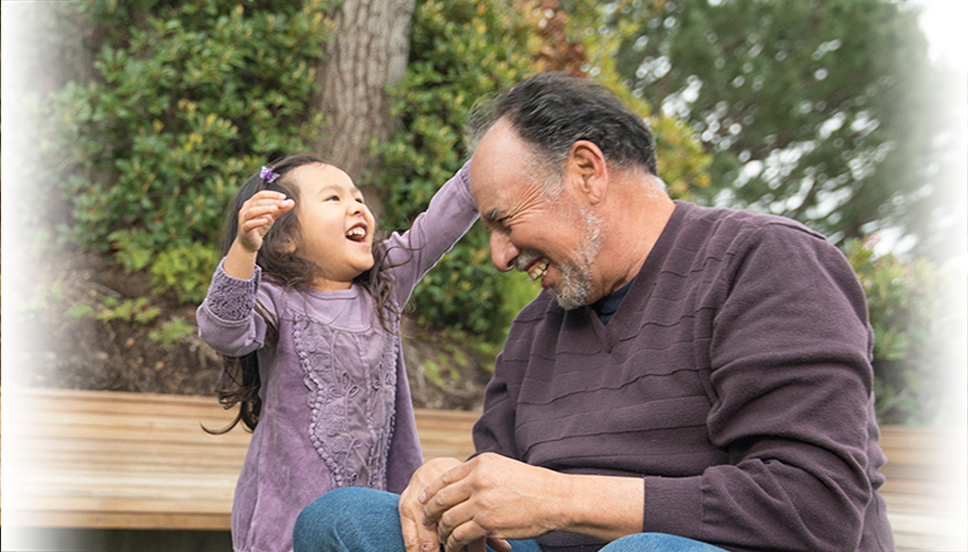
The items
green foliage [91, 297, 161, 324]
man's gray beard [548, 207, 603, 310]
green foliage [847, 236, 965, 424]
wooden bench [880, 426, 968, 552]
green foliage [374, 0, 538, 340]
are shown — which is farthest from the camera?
green foliage [847, 236, 965, 424]

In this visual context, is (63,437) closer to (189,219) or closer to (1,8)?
(189,219)

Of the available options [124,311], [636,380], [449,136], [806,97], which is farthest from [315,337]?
[806,97]

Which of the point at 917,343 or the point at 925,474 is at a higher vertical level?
the point at 917,343

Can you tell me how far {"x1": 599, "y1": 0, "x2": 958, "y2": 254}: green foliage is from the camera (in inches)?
340

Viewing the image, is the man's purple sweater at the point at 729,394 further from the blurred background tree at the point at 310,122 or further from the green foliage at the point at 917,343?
the green foliage at the point at 917,343

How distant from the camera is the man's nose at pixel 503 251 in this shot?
166 centimetres

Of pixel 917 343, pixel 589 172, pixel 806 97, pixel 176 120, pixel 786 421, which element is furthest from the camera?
pixel 806 97

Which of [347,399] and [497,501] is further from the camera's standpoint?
[347,399]

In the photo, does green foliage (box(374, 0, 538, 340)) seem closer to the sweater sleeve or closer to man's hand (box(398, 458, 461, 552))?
man's hand (box(398, 458, 461, 552))

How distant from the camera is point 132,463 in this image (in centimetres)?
247

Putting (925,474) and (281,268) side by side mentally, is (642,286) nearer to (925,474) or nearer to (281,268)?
(281,268)

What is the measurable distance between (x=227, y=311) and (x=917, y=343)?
3.58m

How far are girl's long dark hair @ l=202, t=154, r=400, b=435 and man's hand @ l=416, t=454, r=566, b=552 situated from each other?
0.65 metres

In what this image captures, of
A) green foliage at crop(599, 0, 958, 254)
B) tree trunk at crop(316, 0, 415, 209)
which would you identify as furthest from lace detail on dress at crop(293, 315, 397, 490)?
green foliage at crop(599, 0, 958, 254)
